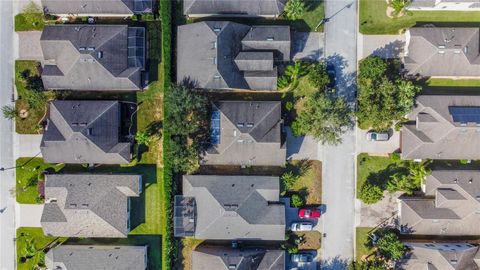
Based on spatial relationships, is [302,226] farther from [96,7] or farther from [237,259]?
[96,7]

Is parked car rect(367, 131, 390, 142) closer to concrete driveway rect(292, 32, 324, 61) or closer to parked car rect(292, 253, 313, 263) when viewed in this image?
concrete driveway rect(292, 32, 324, 61)

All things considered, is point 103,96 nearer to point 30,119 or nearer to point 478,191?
point 30,119

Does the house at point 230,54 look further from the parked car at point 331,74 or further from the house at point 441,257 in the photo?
the house at point 441,257

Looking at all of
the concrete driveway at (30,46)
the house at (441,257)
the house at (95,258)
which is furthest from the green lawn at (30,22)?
the house at (441,257)

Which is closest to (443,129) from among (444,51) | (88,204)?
(444,51)

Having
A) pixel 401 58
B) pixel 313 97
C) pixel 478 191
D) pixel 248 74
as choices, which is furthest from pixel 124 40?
pixel 478 191

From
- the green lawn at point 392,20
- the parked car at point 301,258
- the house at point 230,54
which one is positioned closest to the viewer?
the house at point 230,54
